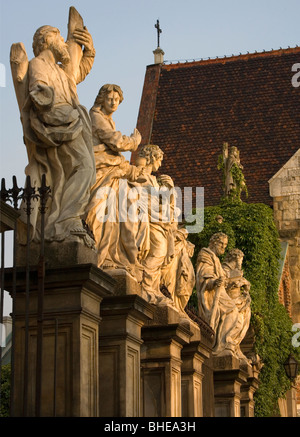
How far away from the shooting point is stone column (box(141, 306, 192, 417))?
39.5 feet

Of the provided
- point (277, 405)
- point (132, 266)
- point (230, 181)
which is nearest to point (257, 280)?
point (277, 405)

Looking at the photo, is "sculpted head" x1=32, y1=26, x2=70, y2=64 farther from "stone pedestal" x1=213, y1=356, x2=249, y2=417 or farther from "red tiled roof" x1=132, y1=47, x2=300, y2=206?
"red tiled roof" x1=132, y1=47, x2=300, y2=206

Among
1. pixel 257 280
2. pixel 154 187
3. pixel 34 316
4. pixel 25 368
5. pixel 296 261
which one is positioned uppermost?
pixel 296 261

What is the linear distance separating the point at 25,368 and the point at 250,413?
10.5 m

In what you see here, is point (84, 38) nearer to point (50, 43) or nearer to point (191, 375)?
point (50, 43)

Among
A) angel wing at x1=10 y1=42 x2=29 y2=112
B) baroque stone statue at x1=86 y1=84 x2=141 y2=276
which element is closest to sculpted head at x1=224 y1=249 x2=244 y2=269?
baroque stone statue at x1=86 y1=84 x2=141 y2=276

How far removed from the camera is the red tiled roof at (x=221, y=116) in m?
36.2

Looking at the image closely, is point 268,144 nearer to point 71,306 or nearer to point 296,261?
point 296,261

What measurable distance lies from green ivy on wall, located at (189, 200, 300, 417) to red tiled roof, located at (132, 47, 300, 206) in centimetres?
723

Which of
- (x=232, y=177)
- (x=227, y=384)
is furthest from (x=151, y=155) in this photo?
(x=232, y=177)

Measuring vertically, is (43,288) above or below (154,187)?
below

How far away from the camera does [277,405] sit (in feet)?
82.7

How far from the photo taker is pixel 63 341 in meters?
9.16

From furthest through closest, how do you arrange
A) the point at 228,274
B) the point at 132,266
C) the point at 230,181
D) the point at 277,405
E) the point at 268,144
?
the point at 268,144 → the point at 230,181 → the point at 277,405 → the point at 228,274 → the point at 132,266
